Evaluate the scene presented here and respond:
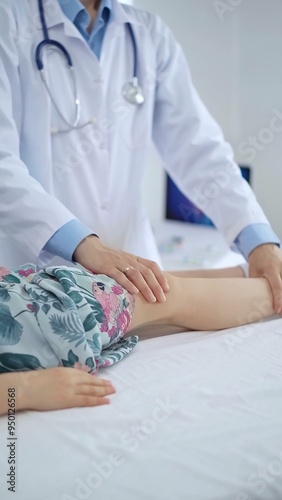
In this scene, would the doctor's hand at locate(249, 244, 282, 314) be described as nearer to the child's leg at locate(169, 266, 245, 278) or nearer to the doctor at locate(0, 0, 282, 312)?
the doctor at locate(0, 0, 282, 312)

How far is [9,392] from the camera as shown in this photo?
3.36 feet

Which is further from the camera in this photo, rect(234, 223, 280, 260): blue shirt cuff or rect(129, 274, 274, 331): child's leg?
rect(234, 223, 280, 260): blue shirt cuff

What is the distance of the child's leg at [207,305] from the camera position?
139 cm

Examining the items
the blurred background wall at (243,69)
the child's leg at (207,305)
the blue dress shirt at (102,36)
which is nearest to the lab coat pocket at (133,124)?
the blue dress shirt at (102,36)

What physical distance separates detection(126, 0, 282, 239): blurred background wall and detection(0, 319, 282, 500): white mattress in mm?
1648

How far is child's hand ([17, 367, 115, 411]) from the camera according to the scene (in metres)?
1.03

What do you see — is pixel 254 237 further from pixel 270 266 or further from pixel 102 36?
pixel 102 36

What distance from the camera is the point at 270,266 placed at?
1.59 metres

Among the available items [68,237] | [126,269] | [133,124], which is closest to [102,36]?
[133,124]

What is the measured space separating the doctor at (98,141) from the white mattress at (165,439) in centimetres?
29

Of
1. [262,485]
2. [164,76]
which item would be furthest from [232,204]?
[262,485]

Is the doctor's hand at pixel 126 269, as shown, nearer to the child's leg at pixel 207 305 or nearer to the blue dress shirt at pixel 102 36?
the child's leg at pixel 207 305

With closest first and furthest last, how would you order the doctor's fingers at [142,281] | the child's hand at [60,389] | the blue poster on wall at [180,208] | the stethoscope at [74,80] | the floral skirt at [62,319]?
the child's hand at [60,389] → the floral skirt at [62,319] → the doctor's fingers at [142,281] → the stethoscope at [74,80] → the blue poster on wall at [180,208]

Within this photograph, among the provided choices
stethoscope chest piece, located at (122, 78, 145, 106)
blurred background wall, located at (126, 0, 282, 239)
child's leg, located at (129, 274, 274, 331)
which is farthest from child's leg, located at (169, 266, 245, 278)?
blurred background wall, located at (126, 0, 282, 239)
